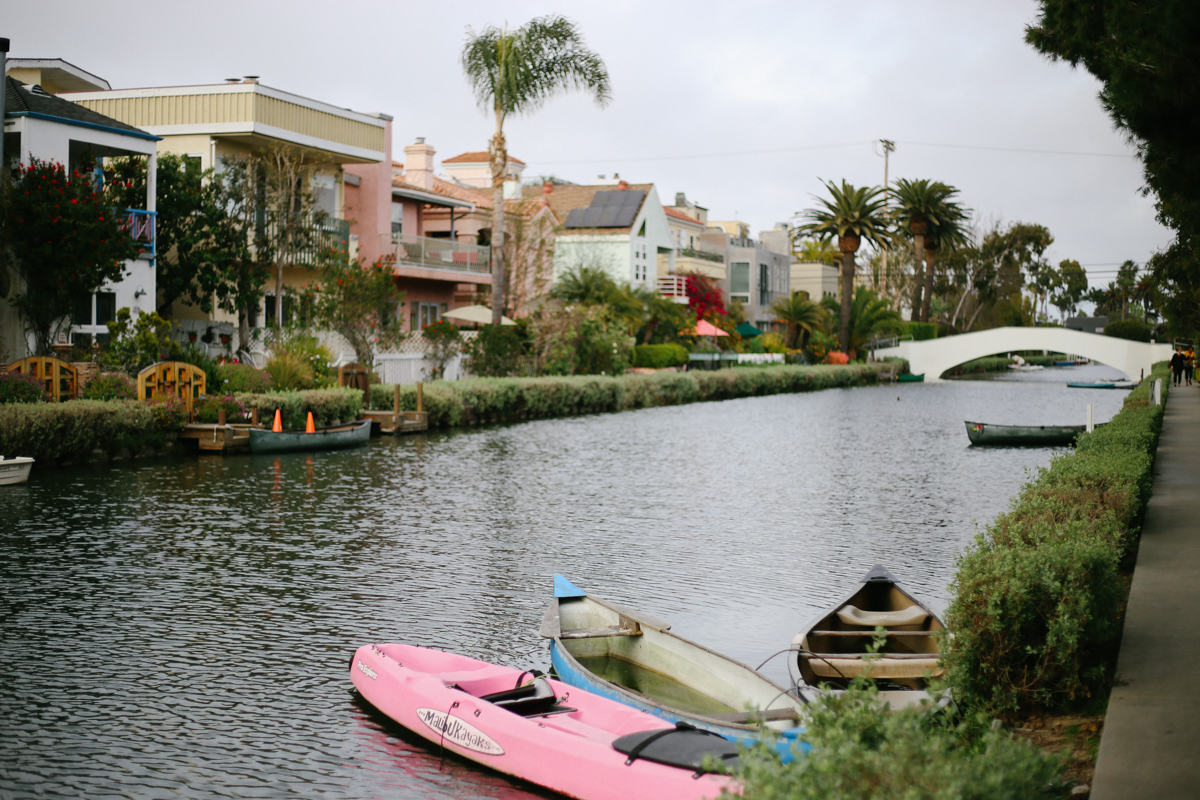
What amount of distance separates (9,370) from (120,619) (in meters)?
15.1

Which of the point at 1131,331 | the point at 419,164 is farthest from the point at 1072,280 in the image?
the point at 419,164

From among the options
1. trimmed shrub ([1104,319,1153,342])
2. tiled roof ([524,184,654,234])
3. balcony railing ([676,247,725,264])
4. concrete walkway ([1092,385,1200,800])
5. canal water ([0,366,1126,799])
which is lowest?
canal water ([0,366,1126,799])

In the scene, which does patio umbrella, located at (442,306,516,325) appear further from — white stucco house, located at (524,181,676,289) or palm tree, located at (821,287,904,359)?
palm tree, located at (821,287,904,359)

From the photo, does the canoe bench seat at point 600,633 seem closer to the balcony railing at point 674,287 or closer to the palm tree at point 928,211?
the balcony railing at point 674,287

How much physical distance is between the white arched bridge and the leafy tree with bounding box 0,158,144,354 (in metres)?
61.8

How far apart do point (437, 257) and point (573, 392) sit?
9.00 m

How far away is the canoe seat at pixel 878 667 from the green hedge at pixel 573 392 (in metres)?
26.1

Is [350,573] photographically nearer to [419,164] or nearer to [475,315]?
[475,315]

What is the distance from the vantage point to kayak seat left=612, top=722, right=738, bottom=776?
588cm

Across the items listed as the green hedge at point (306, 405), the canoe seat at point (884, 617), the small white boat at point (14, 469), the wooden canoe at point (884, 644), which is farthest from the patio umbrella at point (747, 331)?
the canoe seat at point (884, 617)

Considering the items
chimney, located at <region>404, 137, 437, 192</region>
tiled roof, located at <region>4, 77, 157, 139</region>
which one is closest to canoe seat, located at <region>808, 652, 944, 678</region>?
tiled roof, located at <region>4, 77, 157, 139</region>

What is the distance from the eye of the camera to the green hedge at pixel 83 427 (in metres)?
20.8

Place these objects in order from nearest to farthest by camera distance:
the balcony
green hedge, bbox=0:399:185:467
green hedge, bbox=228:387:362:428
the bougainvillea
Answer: green hedge, bbox=0:399:185:467
green hedge, bbox=228:387:362:428
the balcony
the bougainvillea

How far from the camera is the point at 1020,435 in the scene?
28.9 m
